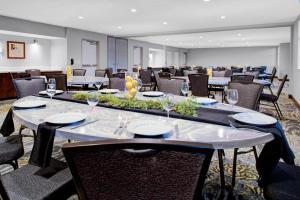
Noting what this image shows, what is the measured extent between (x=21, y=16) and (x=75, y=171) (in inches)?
307

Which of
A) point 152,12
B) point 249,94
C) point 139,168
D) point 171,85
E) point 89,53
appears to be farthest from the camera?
point 89,53

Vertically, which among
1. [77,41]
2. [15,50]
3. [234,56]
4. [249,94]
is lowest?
[249,94]

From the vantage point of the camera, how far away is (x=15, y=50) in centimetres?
816

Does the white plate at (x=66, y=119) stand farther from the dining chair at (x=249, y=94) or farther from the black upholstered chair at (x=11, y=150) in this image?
the dining chair at (x=249, y=94)

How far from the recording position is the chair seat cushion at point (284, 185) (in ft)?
3.80

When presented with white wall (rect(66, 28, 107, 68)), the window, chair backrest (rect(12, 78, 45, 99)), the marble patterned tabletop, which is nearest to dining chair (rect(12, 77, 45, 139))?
chair backrest (rect(12, 78, 45, 99))

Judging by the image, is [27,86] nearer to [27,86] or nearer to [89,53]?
[27,86]

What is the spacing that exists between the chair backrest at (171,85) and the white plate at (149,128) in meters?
1.69

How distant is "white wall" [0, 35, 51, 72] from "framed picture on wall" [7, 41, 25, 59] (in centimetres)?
11

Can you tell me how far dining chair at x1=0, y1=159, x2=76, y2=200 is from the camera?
1158 mm

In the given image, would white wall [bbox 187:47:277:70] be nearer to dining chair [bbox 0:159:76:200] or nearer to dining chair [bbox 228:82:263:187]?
dining chair [bbox 228:82:263:187]

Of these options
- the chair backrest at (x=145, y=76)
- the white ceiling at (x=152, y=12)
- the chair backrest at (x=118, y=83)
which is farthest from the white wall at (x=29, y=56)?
the chair backrest at (x=118, y=83)

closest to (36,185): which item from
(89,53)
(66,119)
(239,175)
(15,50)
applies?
(66,119)

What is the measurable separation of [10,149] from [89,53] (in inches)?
361
